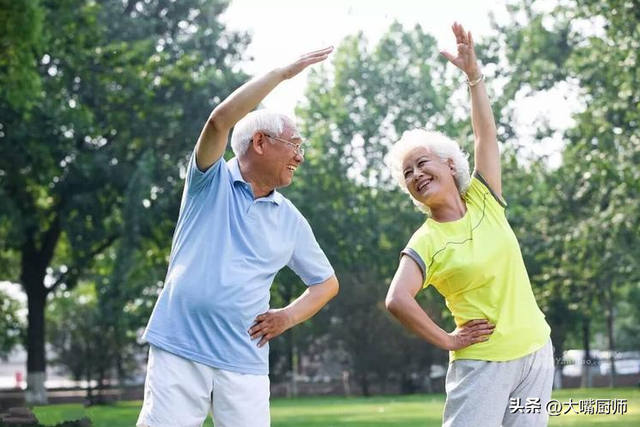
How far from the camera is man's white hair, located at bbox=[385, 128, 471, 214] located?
4918 millimetres

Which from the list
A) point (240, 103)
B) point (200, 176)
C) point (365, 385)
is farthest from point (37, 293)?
point (240, 103)

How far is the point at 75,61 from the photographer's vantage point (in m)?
33.2

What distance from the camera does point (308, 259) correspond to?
5.26m

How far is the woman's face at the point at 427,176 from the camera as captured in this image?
483 centimetres

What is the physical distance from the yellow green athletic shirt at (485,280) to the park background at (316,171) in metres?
17.1

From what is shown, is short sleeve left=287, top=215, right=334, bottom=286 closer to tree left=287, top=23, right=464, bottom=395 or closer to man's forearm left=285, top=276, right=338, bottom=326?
man's forearm left=285, top=276, right=338, bottom=326

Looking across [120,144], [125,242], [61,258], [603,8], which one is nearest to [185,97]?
[120,144]

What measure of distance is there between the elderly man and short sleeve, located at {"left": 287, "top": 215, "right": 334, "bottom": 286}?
12 cm

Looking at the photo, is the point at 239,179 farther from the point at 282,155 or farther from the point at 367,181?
the point at 367,181

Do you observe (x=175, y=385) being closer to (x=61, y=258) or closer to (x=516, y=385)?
(x=516, y=385)

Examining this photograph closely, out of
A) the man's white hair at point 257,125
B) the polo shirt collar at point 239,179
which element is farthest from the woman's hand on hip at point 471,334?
the man's white hair at point 257,125

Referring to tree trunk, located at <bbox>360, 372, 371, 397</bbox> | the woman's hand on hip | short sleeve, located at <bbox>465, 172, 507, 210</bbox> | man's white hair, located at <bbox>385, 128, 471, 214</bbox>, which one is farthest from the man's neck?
tree trunk, located at <bbox>360, 372, 371, 397</bbox>

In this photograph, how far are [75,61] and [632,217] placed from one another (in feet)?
49.8

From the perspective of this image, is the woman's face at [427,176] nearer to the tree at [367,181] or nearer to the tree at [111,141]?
the tree at [111,141]
